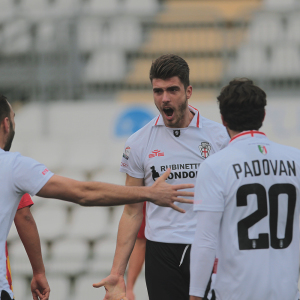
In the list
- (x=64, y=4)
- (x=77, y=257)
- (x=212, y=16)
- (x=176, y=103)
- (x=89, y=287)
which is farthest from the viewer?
(x=64, y=4)

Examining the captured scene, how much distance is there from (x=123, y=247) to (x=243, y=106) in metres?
1.46

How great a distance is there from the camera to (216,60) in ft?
25.1

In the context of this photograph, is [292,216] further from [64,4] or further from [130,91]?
[64,4]

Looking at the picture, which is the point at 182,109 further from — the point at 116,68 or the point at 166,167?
the point at 116,68

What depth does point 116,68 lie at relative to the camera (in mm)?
8000

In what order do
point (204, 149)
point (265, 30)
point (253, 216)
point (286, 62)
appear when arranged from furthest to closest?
point (265, 30), point (286, 62), point (204, 149), point (253, 216)

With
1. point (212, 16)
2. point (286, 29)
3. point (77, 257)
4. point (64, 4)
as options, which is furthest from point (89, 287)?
point (64, 4)

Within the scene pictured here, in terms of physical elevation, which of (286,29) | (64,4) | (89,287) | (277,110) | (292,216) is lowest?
(89,287)

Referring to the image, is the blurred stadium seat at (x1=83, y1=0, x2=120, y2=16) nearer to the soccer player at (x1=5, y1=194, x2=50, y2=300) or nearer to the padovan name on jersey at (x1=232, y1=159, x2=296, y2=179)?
the soccer player at (x1=5, y1=194, x2=50, y2=300)

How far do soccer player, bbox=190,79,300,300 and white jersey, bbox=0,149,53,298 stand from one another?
2.90 ft

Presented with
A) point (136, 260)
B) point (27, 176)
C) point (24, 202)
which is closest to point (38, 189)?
point (27, 176)

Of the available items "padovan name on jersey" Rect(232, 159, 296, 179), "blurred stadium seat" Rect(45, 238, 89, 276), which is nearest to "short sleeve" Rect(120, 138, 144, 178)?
"padovan name on jersey" Rect(232, 159, 296, 179)

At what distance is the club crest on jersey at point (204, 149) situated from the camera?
3.29 metres

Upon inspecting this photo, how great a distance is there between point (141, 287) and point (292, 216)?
3607mm
